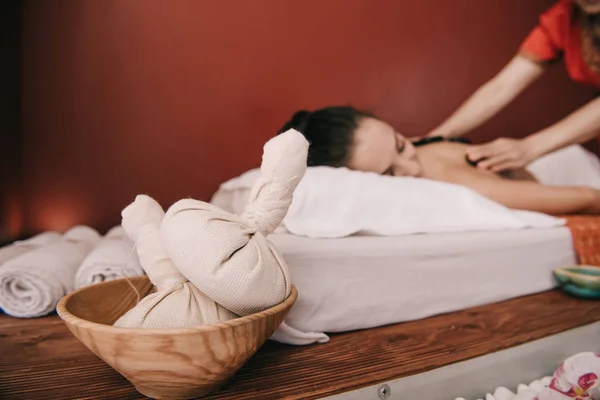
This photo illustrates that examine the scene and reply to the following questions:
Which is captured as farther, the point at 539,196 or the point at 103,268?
the point at 539,196

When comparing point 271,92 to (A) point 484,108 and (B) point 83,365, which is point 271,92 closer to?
(A) point 484,108

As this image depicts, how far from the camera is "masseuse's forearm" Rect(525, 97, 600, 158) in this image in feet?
4.74

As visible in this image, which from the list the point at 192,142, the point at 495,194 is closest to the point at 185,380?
the point at 495,194

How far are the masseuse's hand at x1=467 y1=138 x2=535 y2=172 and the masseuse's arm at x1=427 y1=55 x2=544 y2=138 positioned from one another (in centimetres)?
42

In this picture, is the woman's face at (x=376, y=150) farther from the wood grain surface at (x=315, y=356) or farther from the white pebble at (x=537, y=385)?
the white pebble at (x=537, y=385)

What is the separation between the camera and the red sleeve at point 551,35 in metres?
1.69

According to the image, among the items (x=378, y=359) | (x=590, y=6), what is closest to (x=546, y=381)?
(x=378, y=359)

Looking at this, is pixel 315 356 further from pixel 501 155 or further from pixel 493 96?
pixel 493 96

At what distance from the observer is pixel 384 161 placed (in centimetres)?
127

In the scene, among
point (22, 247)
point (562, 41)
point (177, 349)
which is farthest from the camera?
point (562, 41)

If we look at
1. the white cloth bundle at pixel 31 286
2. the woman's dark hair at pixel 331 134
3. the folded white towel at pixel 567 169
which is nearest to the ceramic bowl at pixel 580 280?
the woman's dark hair at pixel 331 134

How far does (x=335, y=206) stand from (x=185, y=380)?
54 cm

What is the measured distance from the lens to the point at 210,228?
50cm

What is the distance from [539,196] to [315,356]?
0.87m
